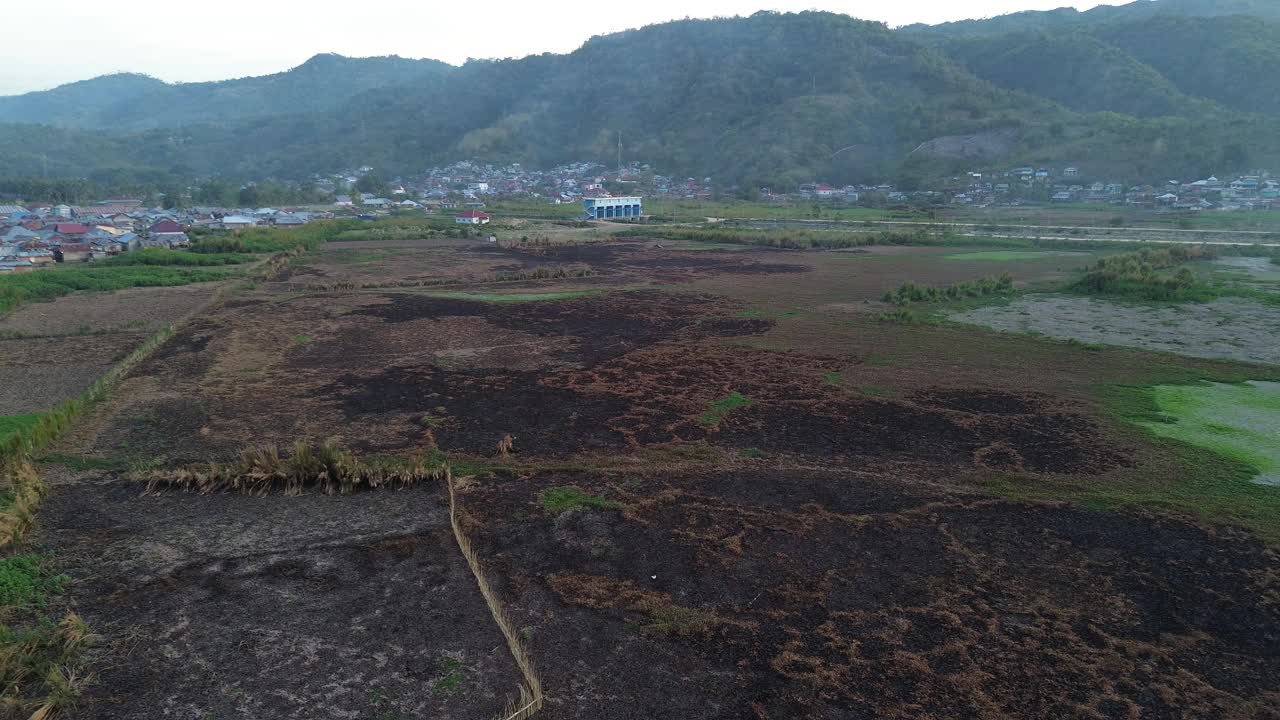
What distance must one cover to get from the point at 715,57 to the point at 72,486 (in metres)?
160

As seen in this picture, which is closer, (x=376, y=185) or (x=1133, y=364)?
(x=1133, y=364)

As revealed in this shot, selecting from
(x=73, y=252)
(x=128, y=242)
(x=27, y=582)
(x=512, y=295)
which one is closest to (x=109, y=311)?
(x=512, y=295)

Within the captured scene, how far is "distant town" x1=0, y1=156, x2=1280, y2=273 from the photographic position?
145 feet

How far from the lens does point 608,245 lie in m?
49.2

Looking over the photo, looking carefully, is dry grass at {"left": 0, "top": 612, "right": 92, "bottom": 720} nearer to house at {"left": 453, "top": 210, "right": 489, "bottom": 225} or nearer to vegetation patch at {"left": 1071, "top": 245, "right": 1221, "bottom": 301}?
vegetation patch at {"left": 1071, "top": 245, "right": 1221, "bottom": 301}

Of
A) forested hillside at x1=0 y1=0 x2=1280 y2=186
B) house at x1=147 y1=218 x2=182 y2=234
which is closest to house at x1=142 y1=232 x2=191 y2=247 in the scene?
house at x1=147 y1=218 x2=182 y2=234

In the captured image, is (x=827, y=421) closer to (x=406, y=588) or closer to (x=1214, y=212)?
(x=406, y=588)

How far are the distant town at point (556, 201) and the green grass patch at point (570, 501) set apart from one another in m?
36.5

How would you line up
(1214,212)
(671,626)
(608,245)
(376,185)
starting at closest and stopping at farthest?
(671,626)
(608,245)
(1214,212)
(376,185)

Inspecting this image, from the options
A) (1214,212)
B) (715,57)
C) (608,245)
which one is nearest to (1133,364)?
(608,245)

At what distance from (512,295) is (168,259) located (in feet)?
69.9

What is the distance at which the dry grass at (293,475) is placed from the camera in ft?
36.1

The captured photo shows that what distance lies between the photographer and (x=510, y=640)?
24.4 ft

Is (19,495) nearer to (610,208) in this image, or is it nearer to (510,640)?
(510,640)
